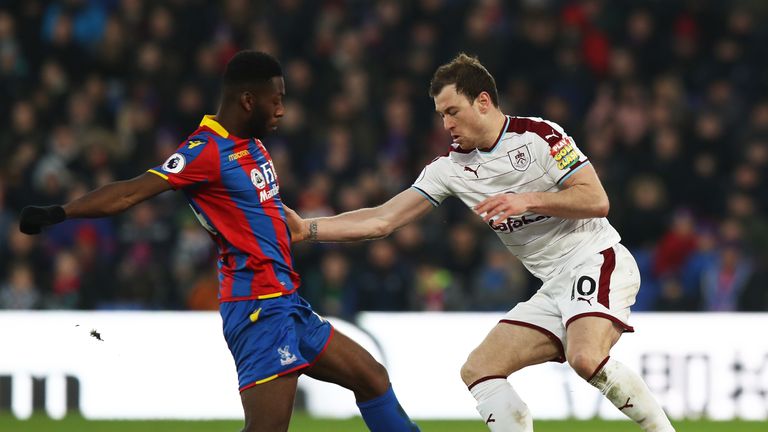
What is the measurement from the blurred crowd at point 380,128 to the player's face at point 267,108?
21.0 ft

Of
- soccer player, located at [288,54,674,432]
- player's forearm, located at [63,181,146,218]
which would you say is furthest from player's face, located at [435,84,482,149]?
player's forearm, located at [63,181,146,218]

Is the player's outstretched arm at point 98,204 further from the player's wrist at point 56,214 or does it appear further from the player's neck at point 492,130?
the player's neck at point 492,130

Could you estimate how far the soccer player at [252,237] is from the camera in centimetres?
566

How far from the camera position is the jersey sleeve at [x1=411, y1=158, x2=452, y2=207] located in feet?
22.1

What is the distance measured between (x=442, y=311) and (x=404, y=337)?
1328 millimetres

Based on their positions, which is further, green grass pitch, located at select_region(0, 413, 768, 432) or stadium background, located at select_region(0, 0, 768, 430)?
stadium background, located at select_region(0, 0, 768, 430)

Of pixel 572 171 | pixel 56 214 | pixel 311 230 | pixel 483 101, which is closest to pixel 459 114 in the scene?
pixel 483 101

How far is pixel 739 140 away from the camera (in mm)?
13797

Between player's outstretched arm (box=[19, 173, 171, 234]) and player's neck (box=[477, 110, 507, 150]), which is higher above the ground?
player's neck (box=[477, 110, 507, 150])

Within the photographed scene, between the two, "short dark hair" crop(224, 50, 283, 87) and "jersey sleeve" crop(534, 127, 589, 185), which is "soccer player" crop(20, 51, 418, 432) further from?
"jersey sleeve" crop(534, 127, 589, 185)

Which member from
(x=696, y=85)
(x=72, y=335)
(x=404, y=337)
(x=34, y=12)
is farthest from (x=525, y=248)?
(x=34, y=12)

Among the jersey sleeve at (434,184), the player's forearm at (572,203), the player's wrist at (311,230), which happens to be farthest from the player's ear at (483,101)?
the player's wrist at (311,230)

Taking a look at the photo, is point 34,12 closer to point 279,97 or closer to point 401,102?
point 401,102

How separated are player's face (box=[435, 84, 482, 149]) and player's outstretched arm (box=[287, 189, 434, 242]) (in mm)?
546
